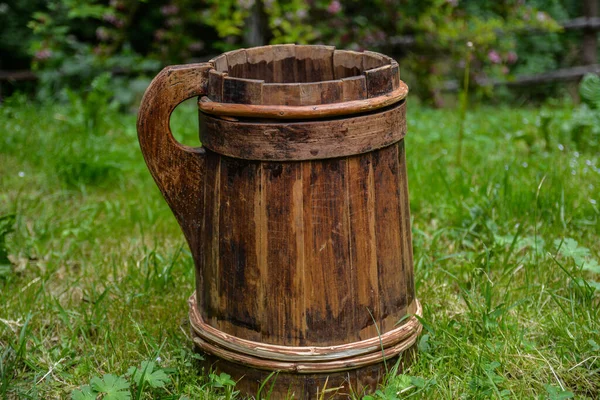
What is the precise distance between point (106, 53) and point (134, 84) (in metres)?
0.37

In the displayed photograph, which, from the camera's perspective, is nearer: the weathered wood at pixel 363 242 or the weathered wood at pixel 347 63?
the weathered wood at pixel 363 242

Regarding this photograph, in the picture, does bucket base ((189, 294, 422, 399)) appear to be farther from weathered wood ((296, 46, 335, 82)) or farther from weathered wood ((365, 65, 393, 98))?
weathered wood ((296, 46, 335, 82))

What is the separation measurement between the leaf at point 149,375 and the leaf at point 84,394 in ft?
0.41

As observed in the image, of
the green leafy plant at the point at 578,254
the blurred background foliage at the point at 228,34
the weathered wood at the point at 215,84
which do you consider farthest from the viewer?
the blurred background foliage at the point at 228,34

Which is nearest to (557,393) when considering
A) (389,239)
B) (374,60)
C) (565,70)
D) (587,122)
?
(389,239)

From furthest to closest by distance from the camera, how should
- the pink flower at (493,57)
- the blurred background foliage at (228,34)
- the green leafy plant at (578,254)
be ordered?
the pink flower at (493,57)
the blurred background foliage at (228,34)
the green leafy plant at (578,254)

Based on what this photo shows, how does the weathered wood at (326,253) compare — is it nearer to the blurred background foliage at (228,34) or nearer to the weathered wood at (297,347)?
the weathered wood at (297,347)

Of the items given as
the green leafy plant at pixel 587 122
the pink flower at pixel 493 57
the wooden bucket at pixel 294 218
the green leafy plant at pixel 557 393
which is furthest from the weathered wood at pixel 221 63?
the pink flower at pixel 493 57

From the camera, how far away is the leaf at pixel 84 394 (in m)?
2.14

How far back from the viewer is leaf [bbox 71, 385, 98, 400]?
2.14 metres

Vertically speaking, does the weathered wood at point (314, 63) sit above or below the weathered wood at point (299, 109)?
above

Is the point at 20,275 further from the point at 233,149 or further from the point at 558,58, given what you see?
the point at 558,58

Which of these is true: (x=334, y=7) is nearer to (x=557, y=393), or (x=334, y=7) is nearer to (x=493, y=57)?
(x=493, y=57)

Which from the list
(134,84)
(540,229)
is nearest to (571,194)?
(540,229)
